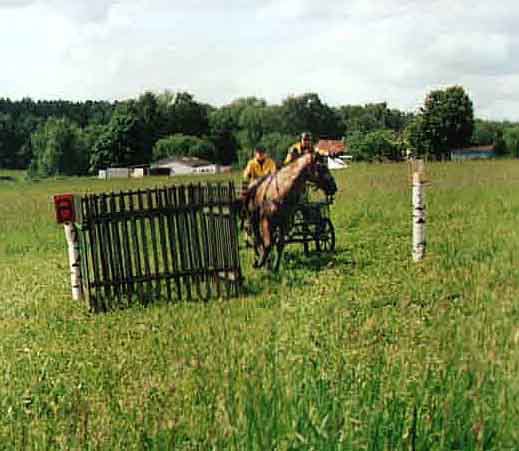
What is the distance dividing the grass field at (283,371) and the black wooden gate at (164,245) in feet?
1.95

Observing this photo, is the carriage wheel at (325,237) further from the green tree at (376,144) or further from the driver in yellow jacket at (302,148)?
the driver in yellow jacket at (302,148)

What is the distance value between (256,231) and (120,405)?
7.67 metres

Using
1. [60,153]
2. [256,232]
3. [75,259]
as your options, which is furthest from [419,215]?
[60,153]

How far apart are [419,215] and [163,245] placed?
3.92 m

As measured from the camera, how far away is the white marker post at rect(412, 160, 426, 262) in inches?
465

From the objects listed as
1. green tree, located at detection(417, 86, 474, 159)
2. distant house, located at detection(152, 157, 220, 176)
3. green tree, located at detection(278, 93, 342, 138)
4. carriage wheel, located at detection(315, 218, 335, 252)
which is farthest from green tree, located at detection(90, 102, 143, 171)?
green tree, located at detection(417, 86, 474, 159)

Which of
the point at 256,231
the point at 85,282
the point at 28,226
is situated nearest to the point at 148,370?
the point at 85,282

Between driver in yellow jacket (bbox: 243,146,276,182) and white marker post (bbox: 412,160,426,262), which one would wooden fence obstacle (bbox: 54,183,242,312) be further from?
white marker post (bbox: 412,160,426,262)

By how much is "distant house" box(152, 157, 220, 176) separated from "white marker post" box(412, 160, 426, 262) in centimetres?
950

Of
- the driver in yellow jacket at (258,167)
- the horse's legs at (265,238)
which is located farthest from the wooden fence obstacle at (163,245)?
the driver in yellow jacket at (258,167)

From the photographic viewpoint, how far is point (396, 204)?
21125mm

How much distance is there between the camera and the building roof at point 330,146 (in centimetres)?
1257

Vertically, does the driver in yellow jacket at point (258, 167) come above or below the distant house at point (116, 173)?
above

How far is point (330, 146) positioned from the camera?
1346 cm
